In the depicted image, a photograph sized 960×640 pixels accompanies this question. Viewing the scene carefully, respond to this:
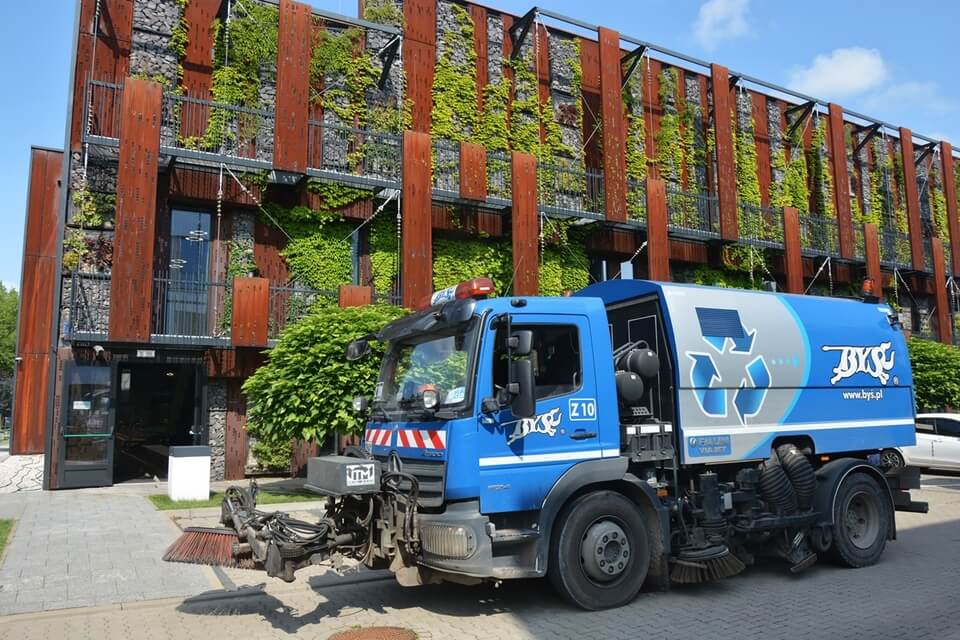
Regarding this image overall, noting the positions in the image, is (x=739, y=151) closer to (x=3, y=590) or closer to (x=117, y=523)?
(x=117, y=523)

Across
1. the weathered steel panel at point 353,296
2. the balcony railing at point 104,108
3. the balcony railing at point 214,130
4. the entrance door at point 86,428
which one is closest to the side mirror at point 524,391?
the weathered steel panel at point 353,296

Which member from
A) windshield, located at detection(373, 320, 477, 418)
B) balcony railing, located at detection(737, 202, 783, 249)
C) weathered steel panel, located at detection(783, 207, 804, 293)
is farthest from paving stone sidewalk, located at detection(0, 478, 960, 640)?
balcony railing, located at detection(737, 202, 783, 249)

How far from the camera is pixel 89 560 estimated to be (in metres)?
8.09

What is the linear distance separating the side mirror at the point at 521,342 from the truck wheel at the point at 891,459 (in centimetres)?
569

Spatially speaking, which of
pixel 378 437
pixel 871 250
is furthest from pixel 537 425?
pixel 871 250

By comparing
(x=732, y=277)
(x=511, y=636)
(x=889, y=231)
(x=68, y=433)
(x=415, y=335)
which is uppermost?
(x=889, y=231)

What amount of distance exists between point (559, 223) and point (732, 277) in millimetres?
7393

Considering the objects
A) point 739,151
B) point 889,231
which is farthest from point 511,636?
point 889,231

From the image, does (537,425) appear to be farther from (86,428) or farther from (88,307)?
(88,307)

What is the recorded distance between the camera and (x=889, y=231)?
27562 mm

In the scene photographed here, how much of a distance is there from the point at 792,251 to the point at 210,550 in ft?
71.9

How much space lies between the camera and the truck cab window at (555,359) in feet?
20.6

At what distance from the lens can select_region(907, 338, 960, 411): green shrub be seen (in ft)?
70.5

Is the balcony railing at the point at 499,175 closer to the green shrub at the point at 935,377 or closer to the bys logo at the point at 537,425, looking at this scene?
the bys logo at the point at 537,425
